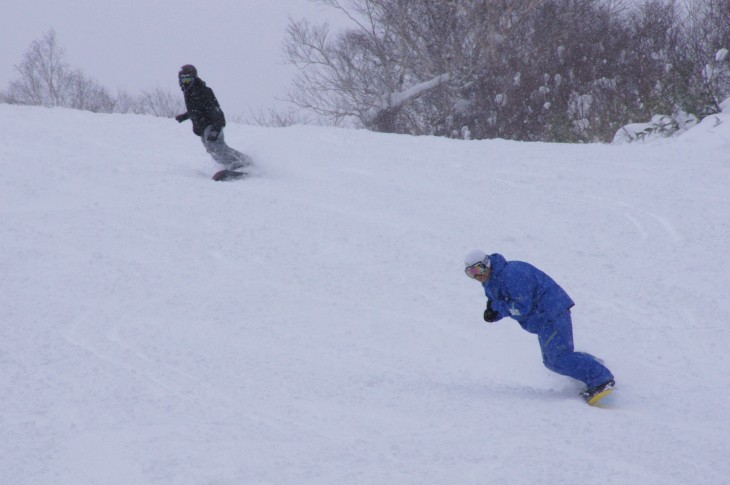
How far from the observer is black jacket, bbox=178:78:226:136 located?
841cm

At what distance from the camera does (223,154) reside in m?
8.76

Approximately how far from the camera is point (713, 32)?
548 inches

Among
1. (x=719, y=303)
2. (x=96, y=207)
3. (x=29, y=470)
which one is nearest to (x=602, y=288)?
(x=719, y=303)

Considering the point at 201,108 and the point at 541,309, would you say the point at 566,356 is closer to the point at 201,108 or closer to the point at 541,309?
the point at 541,309

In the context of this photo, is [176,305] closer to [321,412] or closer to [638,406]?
[321,412]

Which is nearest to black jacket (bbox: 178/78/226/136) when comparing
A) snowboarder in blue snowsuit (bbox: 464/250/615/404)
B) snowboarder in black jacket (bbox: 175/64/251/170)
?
snowboarder in black jacket (bbox: 175/64/251/170)

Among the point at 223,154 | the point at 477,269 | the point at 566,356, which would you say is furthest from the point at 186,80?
the point at 566,356

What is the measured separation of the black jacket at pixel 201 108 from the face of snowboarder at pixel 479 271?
503 cm

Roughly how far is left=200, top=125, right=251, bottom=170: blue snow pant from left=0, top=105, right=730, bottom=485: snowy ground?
322 millimetres

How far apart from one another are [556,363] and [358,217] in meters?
3.58

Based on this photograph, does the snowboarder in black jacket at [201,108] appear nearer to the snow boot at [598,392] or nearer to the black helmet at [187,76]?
the black helmet at [187,76]

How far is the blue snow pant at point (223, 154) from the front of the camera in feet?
28.2

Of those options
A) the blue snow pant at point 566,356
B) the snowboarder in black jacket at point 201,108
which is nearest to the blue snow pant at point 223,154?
the snowboarder in black jacket at point 201,108

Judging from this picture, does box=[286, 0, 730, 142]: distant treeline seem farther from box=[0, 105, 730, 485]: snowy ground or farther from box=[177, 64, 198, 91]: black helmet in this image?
box=[177, 64, 198, 91]: black helmet
